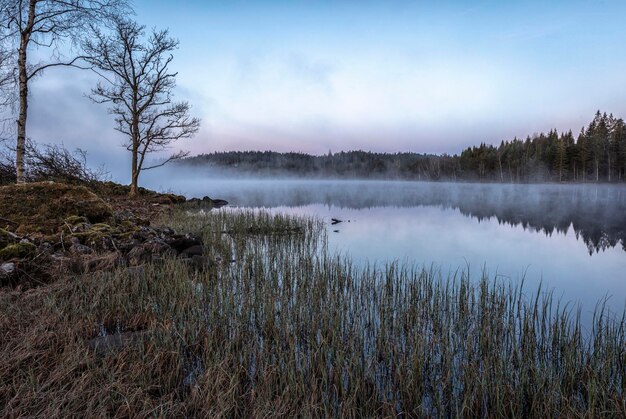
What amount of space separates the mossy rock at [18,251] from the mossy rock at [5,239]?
0.50 metres

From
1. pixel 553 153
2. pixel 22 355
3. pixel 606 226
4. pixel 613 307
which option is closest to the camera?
pixel 22 355

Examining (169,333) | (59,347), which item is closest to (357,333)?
(169,333)

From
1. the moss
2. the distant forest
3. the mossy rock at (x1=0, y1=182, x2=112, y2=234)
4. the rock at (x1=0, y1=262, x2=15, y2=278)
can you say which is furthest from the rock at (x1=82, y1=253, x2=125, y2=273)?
the distant forest

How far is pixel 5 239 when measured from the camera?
20.2 ft

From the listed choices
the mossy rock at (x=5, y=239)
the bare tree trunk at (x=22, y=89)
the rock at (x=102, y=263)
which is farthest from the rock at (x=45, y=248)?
the bare tree trunk at (x=22, y=89)

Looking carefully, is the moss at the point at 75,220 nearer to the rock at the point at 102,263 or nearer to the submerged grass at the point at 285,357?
the rock at the point at 102,263

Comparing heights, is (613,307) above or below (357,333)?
below

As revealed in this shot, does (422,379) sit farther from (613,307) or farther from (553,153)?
(553,153)

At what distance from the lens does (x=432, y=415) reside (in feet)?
9.80

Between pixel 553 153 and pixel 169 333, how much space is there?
81.0m

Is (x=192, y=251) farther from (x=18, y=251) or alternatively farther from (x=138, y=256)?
(x=18, y=251)

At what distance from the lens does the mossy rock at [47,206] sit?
776cm

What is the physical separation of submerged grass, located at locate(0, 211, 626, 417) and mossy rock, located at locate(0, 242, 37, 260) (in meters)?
1.31

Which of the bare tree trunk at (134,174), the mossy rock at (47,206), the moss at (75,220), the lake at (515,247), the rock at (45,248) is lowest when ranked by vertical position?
the lake at (515,247)
